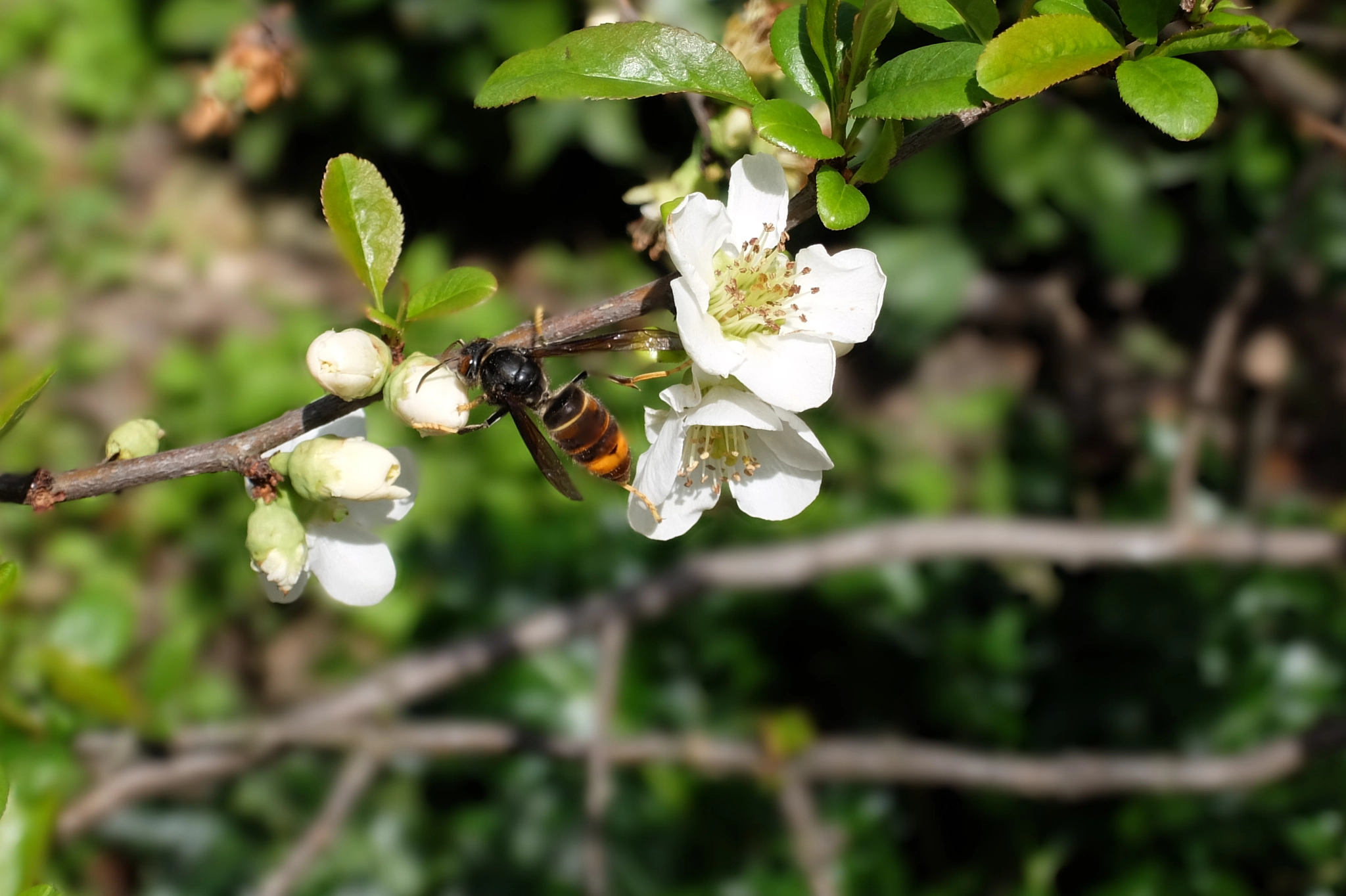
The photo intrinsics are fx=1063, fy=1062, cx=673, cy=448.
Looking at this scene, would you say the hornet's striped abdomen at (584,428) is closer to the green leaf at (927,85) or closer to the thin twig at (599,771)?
the green leaf at (927,85)

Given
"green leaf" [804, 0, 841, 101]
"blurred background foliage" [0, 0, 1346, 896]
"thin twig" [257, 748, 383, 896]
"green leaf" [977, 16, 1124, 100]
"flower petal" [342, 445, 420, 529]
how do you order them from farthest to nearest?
1. "blurred background foliage" [0, 0, 1346, 896]
2. "thin twig" [257, 748, 383, 896]
3. "flower petal" [342, 445, 420, 529]
4. "green leaf" [804, 0, 841, 101]
5. "green leaf" [977, 16, 1124, 100]

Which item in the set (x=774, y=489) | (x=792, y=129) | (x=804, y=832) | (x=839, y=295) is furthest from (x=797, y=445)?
(x=804, y=832)

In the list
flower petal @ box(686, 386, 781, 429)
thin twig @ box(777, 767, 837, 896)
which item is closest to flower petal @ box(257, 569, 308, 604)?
flower petal @ box(686, 386, 781, 429)

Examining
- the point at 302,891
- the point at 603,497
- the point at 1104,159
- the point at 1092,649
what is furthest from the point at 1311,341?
the point at 302,891

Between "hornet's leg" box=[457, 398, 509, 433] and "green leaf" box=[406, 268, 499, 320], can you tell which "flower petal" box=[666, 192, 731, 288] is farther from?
"hornet's leg" box=[457, 398, 509, 433]

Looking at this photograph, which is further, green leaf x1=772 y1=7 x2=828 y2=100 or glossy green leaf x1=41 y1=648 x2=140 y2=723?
glossy green leaf x1=41 y1=648 x2=140 y2=723

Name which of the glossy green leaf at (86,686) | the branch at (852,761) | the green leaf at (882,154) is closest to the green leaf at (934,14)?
the green leaf at (882,154)

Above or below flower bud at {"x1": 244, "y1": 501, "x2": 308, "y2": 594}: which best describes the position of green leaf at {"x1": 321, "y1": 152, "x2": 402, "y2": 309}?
above
